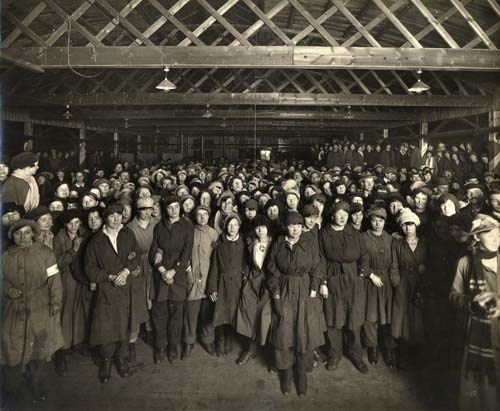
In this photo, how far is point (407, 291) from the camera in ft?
17.6

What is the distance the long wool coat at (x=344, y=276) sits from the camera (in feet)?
17.4

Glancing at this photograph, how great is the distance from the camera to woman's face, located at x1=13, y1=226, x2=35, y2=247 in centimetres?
425

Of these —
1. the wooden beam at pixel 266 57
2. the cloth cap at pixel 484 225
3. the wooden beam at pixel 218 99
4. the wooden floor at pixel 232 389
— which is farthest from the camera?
the wooden beam at pixel 218 99

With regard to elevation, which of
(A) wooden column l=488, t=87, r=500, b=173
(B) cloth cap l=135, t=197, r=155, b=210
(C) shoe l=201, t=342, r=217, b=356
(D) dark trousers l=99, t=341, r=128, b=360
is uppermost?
(A) wooden column l=488, t=87, r=500, b=173

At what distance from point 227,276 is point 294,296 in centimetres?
107

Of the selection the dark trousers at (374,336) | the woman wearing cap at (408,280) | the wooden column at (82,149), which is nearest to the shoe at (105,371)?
the dark trousers at (374,336)

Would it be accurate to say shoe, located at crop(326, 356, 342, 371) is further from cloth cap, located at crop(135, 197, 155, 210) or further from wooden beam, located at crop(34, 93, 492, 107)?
wooden beam, located at crop(34, 93, 492, 107)

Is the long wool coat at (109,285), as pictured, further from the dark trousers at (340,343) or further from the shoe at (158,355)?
the dark trousers at (340,343)

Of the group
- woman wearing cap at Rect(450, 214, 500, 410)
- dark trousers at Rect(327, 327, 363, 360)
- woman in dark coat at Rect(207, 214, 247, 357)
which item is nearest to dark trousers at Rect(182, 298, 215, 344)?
woman in dark coat at Rect(207, 214, 247, 357)

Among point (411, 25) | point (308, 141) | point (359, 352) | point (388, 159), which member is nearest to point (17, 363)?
point (359, 352)

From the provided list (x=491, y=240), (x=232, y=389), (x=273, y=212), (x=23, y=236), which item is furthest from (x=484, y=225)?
(x=23, y=236)

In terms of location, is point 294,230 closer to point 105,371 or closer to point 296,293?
point 296,293

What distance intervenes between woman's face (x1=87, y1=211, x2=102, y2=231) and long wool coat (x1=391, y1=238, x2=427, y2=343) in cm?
381

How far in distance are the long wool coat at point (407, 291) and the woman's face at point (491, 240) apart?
1597 millimetres
